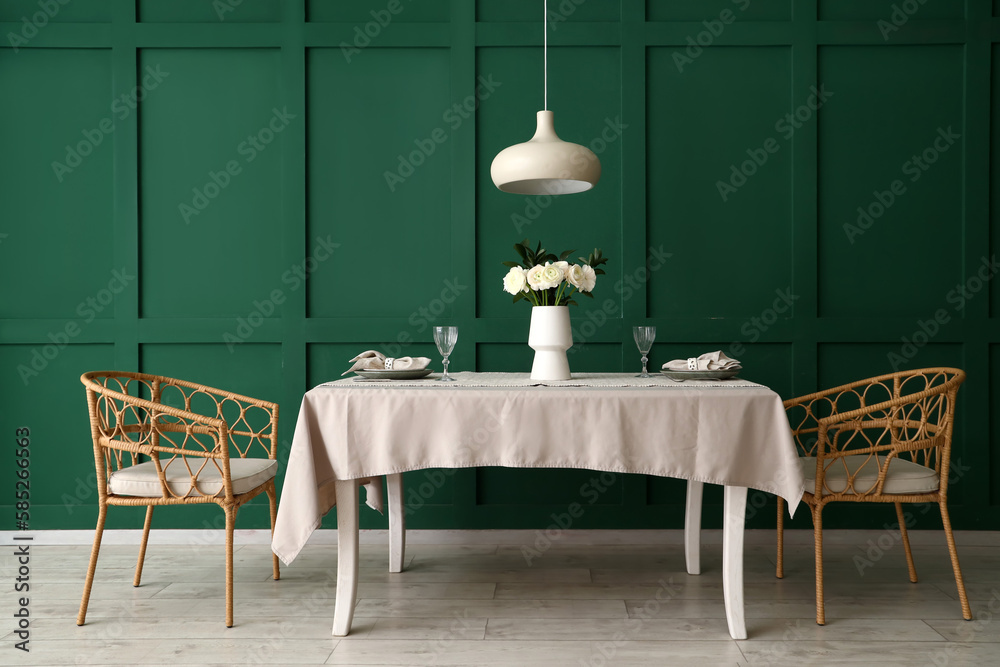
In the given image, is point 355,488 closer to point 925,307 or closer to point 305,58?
point 305,58

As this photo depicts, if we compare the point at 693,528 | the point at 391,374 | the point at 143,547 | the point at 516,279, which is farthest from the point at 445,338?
the point at 143,547

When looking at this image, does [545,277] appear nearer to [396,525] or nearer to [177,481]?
[396,525]

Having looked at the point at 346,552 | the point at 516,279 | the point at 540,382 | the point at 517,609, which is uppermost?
the point at 516,279

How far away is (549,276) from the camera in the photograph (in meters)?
2.26

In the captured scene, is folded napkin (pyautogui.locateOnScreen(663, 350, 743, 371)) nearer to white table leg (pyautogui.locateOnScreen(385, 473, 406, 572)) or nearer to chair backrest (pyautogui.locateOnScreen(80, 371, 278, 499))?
white table leg (pyautogui.locateOnScreen(385, 473, 406, 572))

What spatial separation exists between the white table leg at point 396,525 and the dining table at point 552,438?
0.65m

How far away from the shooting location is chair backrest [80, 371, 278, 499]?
7.28 ft

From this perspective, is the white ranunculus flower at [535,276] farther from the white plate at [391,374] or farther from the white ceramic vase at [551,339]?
the white plate at [391,374]

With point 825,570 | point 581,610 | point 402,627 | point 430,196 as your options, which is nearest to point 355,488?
point 402,627

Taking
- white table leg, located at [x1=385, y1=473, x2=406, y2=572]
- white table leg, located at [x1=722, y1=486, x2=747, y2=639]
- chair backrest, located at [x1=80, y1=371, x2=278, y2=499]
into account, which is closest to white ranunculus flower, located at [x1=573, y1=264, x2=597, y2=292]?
white table leg, located at [x1=722, y1=486, x2=747, y2=639]

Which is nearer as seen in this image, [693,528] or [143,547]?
[143,547]

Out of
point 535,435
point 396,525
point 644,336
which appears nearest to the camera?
point 535,435

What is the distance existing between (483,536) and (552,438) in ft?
4.05

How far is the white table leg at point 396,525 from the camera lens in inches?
107
